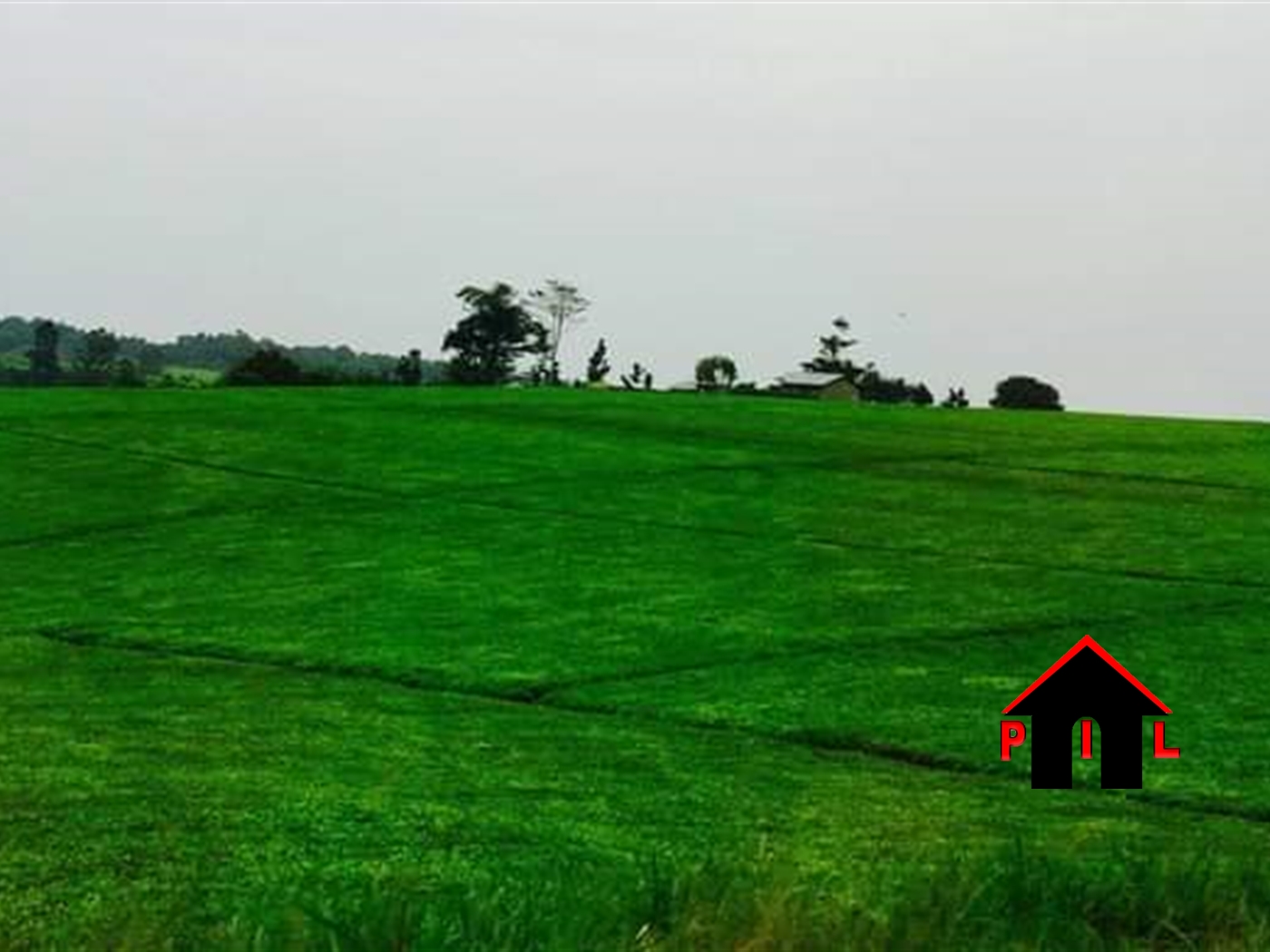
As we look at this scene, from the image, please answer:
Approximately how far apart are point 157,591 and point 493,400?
28.2 metres

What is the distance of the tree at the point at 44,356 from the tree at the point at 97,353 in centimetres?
135

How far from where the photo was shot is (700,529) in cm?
2170

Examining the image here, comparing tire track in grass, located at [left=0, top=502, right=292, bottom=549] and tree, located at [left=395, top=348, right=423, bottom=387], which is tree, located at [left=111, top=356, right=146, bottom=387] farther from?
tire track in grass, located at [left=0, top=502, right=292, bottom=549]

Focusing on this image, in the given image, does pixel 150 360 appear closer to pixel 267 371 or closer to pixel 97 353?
pixel 97 353

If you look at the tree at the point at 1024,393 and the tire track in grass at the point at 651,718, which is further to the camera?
the tree at the point at 1024,393

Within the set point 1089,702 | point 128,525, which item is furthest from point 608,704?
point 128,525

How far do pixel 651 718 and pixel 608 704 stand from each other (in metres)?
0.52

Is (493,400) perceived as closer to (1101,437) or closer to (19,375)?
A: (1101,437)

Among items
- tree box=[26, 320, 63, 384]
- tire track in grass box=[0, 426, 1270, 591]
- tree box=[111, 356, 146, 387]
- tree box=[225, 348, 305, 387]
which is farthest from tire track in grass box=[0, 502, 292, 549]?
tree box=[26, 320, 63, 384]

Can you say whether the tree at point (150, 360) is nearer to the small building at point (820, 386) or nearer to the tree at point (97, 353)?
the tree at point (97, 353)

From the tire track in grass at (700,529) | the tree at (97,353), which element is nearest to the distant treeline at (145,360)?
the tree at (97,353)

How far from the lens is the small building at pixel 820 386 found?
89812 millimetres

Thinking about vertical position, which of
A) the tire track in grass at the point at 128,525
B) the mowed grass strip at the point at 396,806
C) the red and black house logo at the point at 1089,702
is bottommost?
the mowed grass strip at the point at 396,806

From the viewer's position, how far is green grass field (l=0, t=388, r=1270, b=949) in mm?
5930
